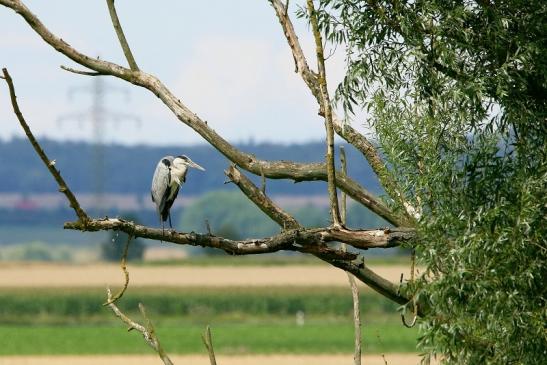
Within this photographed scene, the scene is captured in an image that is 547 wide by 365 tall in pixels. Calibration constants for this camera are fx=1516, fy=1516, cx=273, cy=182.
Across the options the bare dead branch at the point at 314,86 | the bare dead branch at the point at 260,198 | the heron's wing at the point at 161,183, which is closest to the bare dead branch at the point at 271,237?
the bare dead branch at the point at 260,198

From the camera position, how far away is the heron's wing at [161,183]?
15.8m

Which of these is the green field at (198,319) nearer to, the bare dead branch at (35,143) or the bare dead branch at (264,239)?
the bare dead branch at (264,239)

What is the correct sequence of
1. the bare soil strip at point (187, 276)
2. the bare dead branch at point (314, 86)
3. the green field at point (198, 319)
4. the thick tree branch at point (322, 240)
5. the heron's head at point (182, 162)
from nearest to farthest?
the thick tree branch at point (322, 240) → the bare dead branch at point (314, 86) → the heron's head at point (182, 162) → the green field at point (198, 319) → the bare soil strip at point (187, 276)

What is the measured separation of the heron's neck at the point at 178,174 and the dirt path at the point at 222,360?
113 ft

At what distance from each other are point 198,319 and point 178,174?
2206 inches

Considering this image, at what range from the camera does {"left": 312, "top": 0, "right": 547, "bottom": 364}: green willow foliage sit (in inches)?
422

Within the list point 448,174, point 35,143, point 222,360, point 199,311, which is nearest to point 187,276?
point 199,311

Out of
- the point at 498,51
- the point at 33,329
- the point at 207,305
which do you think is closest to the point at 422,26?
the point at 498,51

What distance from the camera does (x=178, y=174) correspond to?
15.7 meters

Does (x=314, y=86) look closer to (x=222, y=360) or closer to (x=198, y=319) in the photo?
(x=222, y=360)

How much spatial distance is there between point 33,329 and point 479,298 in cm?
5426

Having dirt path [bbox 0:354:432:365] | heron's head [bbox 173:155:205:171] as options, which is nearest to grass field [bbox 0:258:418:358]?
dirt path [bbox 0:354:432:365]

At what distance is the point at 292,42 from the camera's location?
504 inches

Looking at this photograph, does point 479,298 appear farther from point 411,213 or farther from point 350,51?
point 350,51
